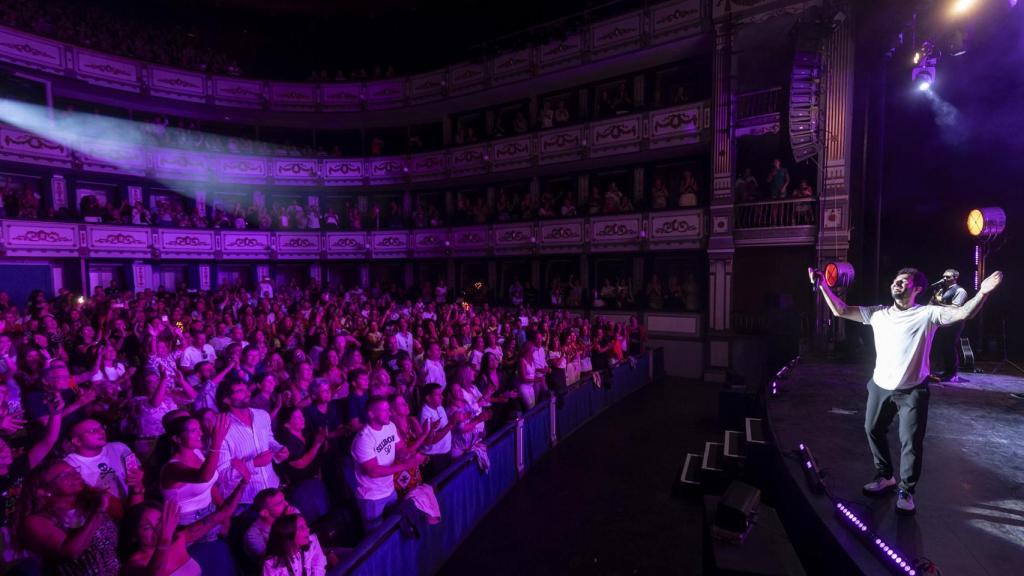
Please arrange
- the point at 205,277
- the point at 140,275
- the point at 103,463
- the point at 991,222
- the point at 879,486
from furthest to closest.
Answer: the point at 205,277 < the point at 140,275 < the point at 991,222 < the point at 879,486 < the point at 103,463

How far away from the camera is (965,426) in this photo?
5.76 metres

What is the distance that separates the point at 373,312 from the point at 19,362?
5.90m

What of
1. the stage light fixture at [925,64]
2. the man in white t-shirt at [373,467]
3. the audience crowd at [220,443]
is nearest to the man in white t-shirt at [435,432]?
the audience crowd at [220,443]

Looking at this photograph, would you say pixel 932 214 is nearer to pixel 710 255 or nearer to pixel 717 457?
pixel 710 255

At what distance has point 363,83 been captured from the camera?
1792 centimetres

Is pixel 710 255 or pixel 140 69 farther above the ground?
pixel 140 69

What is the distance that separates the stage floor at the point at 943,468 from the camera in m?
3.32

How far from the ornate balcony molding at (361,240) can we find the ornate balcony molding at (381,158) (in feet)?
6.65

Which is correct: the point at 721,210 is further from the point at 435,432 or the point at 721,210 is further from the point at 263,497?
the point at 263,497

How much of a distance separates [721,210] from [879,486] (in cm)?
931

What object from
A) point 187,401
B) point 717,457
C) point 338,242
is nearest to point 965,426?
point 717,457

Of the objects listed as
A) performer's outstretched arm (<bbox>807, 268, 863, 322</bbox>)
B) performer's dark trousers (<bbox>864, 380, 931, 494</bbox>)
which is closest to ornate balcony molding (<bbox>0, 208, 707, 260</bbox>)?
performer's outstretched arm (<bbox>807, 268, 863, 322</bbox>)

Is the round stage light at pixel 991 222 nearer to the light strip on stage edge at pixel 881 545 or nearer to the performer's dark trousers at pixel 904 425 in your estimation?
the performer's dark trousers at pixel 904 425

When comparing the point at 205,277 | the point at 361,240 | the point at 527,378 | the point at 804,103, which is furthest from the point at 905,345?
the point at 205,277
